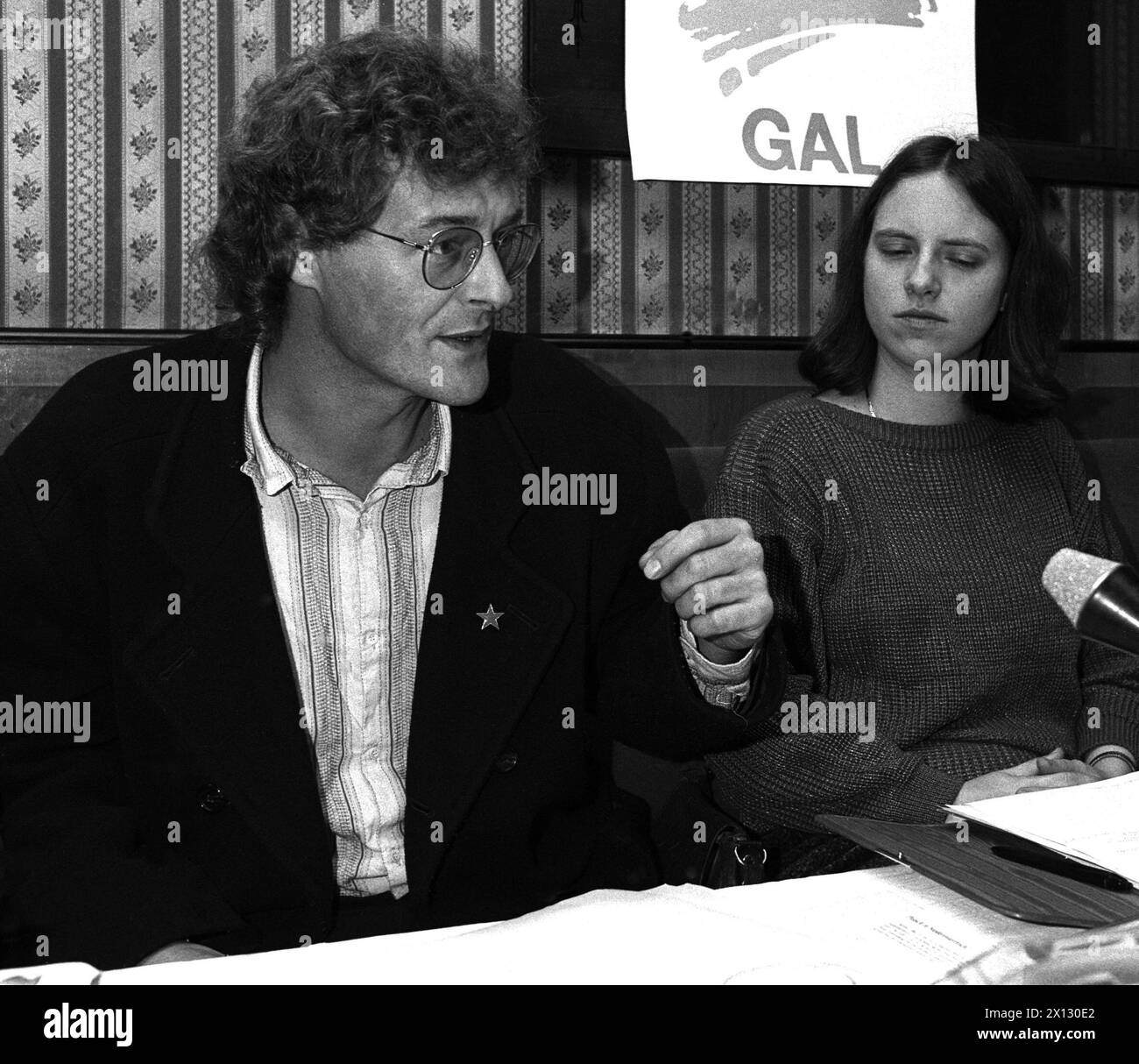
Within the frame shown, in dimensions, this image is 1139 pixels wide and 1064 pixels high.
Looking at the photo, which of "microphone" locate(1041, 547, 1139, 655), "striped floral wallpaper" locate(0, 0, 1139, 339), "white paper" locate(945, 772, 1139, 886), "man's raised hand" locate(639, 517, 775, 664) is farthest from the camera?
"striped floral wallpaper" locate(0, 0, 1139, 339)

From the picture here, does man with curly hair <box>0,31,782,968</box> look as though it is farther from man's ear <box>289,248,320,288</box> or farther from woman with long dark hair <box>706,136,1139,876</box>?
woman with long dark hair <box>706,136,1139,876</box>

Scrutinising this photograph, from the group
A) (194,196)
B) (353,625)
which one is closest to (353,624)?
(353,625)

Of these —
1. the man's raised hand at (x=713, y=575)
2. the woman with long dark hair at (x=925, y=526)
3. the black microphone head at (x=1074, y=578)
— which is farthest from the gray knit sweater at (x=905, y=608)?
the black microphone head at (x=1074, y=578)

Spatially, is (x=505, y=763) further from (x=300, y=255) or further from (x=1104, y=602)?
(x=1104, y=602)

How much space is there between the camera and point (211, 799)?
117 centimetres

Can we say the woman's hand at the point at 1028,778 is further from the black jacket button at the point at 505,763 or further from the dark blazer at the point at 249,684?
the black jacket button at the point at 505,763

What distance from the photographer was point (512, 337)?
1.49m

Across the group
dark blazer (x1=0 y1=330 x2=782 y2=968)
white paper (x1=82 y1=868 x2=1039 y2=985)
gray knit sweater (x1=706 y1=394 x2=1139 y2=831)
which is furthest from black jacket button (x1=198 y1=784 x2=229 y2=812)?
gray knit sweater (x1=706 y1=394 x2=1139 y2=831)

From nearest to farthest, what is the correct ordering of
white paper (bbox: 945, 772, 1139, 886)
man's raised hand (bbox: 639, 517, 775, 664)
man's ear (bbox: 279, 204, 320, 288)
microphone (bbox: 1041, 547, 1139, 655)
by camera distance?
microphone (bbox: 1041, 547, 1139, 655) < white paper (bbox: 945, 772, 1139, 886) < man's raised hand (bbox: 639, 517, 775, 664) < man's ear (bbox: 279, 204, 320, 288)

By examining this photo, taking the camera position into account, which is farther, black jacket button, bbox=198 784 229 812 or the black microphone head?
black jacket button, bbox=198 784 229 812

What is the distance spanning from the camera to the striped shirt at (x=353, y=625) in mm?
1218

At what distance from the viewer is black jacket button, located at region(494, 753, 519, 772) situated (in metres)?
1.24

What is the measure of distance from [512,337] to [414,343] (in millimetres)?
236
